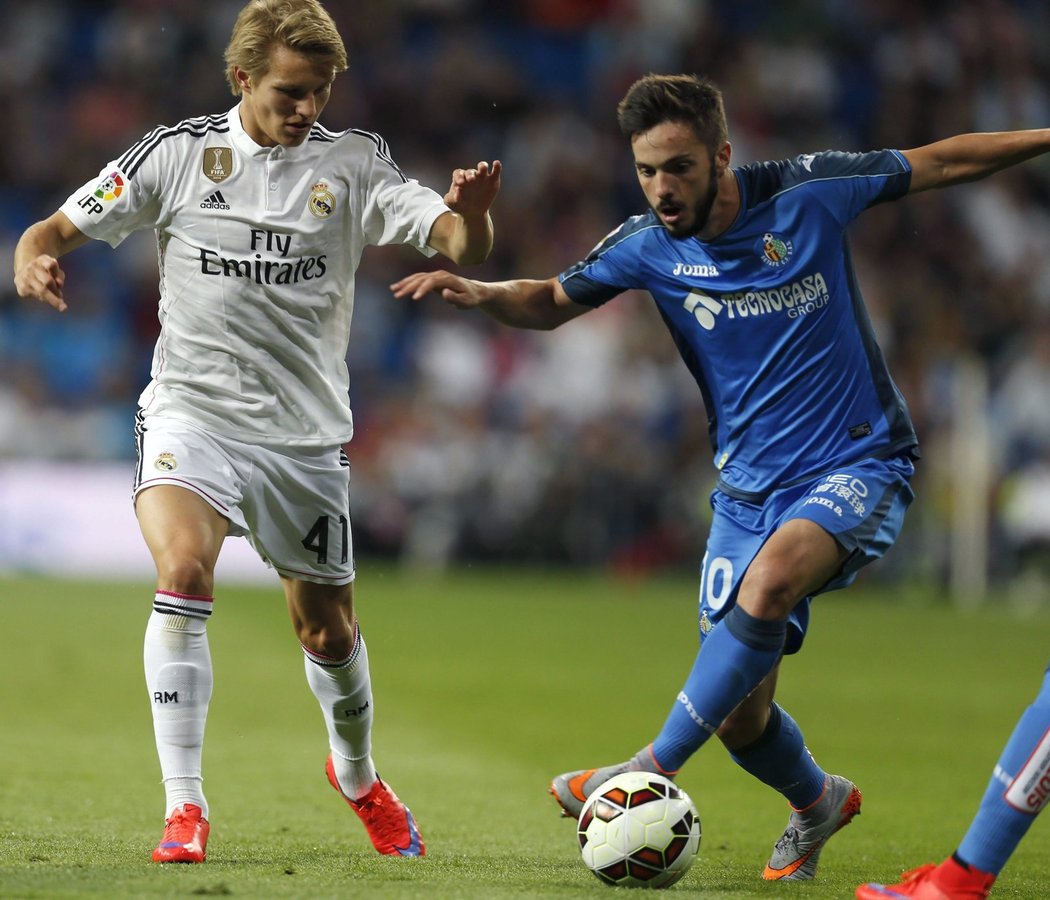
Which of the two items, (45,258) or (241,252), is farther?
(241,252)

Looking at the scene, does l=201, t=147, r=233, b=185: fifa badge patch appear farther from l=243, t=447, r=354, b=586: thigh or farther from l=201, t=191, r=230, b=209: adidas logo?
l=243, t=447, r=354, b=586: thigh

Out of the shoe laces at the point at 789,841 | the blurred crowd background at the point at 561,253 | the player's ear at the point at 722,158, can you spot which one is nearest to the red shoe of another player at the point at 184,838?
the shoe laces at the point at 789,841

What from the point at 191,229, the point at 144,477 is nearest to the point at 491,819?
the point at 144,477

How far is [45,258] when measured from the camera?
533 centimetres

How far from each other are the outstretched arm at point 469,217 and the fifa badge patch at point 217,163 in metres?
0.73

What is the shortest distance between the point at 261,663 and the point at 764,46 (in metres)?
15.1

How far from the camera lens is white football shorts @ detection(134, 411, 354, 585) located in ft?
18.2

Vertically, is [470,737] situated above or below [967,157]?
below

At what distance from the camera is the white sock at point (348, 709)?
6.02 m

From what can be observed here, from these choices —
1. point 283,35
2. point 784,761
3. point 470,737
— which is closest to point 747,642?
point 784,761

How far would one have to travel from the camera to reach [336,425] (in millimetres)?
5902

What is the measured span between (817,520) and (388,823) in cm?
189

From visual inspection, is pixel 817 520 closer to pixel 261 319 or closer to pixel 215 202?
pixel 261 319

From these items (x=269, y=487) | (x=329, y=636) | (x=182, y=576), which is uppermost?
(x=269, y=487)
